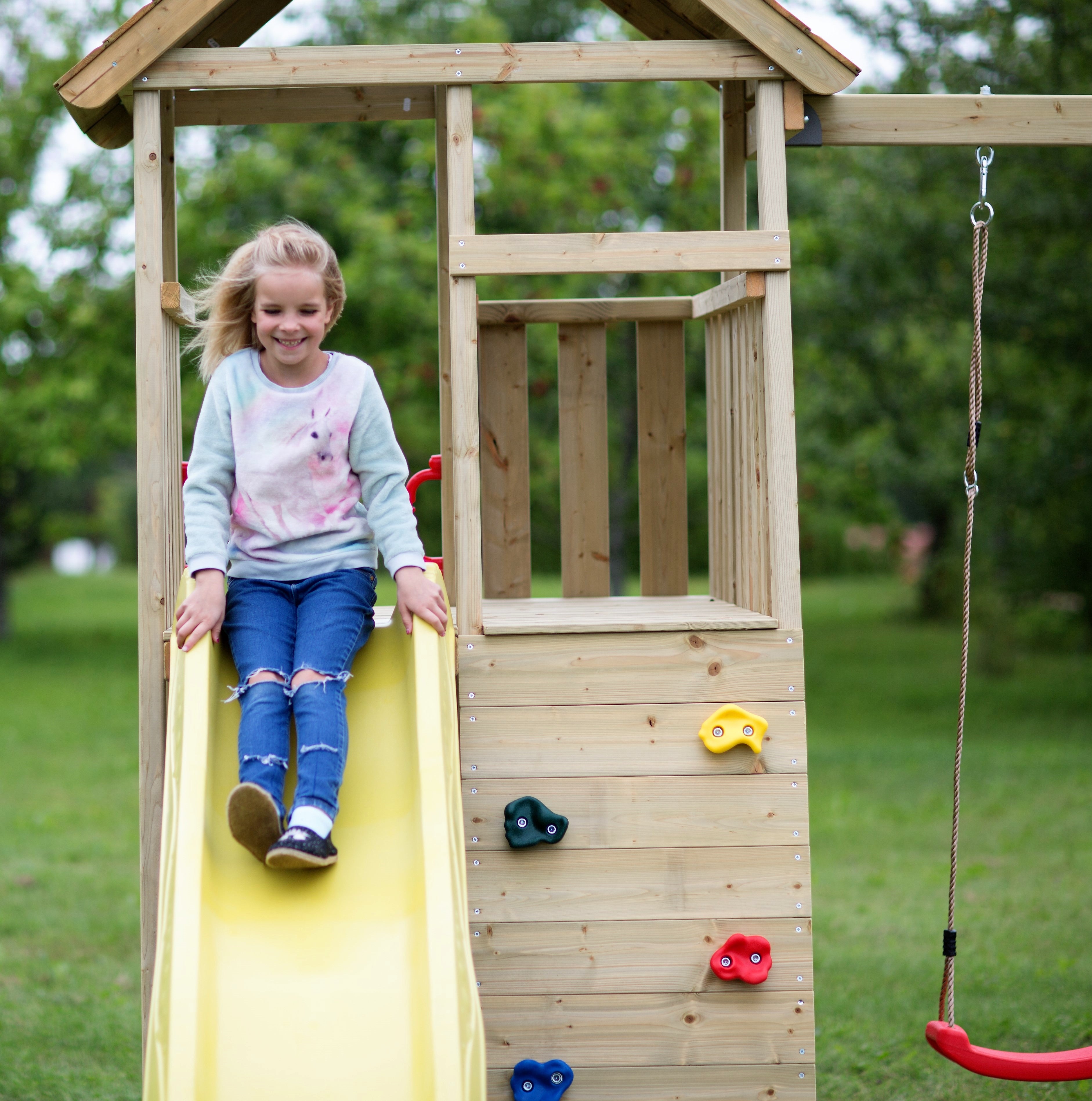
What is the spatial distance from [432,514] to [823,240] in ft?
27.9

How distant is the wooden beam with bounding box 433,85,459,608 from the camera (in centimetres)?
473

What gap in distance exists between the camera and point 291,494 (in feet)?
12.5

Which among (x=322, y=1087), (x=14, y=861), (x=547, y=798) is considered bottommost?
(x=14, y=861)

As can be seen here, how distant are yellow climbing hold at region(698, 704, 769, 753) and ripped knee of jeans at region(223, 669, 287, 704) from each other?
1224 mm

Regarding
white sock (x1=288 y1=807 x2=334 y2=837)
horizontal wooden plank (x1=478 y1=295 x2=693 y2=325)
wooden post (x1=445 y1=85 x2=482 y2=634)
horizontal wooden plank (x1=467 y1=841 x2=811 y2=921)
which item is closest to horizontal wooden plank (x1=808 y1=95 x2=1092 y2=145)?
wooden post (x1=445 y1=85 x2=482 y2=634)

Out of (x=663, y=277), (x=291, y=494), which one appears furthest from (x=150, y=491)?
(x=663, y=277)

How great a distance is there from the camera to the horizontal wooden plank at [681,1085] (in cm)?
389

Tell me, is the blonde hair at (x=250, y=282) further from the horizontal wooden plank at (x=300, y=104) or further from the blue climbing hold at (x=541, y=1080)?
the blue climbing hold at (x=541, y=1080)

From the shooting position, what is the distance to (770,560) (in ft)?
13.2

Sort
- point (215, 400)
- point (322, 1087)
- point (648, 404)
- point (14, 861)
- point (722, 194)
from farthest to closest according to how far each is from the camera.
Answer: point (14, 861) → point (648, 404) → point (722, 194) → point (215, 400) → point (322, 1087)

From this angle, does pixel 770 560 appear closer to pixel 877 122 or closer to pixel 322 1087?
pixel 877 122

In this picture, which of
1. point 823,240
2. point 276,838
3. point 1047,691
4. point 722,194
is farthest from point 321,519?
point 1047,691

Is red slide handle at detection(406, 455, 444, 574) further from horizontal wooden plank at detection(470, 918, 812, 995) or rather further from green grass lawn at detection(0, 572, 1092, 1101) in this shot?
green grass lawn at detection(0, 572, 1092, 1101)

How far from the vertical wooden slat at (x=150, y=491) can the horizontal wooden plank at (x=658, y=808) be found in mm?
940
